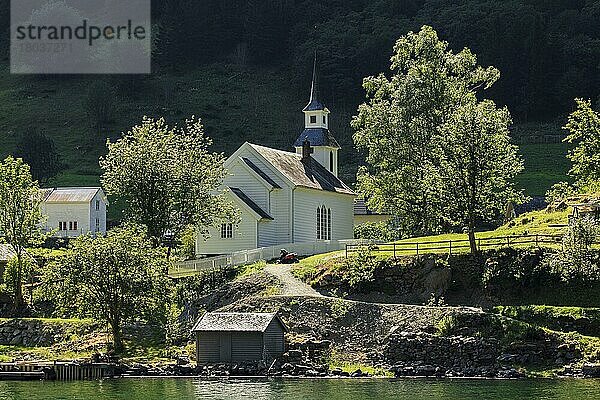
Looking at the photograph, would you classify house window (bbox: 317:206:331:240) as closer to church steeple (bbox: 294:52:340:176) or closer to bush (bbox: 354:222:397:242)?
bush (bbox: 354:222:397:242)

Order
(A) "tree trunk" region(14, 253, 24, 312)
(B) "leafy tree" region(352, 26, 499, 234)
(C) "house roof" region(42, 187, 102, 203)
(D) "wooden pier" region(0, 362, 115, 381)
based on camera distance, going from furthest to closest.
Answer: (C) "house roof" region(42, 187, 102, 203) → (B) "leafy tree" region(352, 26, 499, 234) → (A) "tree trunk" region(14, 253, 24, 312) → (D) "wooden pier" region(0, 362, 115, 381)

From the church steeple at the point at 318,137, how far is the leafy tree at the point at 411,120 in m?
14.0

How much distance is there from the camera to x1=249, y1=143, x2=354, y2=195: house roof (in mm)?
75188

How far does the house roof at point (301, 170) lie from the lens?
2960 inches

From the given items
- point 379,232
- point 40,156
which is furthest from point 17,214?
point 40,156

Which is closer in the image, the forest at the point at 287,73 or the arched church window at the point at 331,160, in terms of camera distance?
the arched church window at the point at 331,160

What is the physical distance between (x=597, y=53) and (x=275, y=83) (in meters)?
48.1

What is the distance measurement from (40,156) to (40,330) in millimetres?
71749

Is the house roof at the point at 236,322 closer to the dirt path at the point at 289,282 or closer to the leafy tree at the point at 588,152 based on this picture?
the dirt path at the point at 289,282

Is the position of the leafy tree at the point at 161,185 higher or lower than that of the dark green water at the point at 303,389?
higher

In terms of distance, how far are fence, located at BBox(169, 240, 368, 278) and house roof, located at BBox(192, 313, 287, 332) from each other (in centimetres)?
1280

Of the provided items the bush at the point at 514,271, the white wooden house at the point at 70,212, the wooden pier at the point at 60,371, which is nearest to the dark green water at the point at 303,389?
the wooden pier at the point at 60,371

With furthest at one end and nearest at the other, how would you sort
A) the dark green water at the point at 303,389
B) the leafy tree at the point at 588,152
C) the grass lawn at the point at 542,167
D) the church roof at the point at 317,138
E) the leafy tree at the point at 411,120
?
1. the grass lawn at the point at 542,167
2. the church roof at the point at 317,138
3. the leafy tree at the point at 411,120
4. the leafy tree at the point at 588,152
5. the dark green water at the point at 303,389

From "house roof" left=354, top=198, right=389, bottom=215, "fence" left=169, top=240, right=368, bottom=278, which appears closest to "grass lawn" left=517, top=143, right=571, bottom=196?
"house roof" left=354, top=198, right=389, bottom=215
